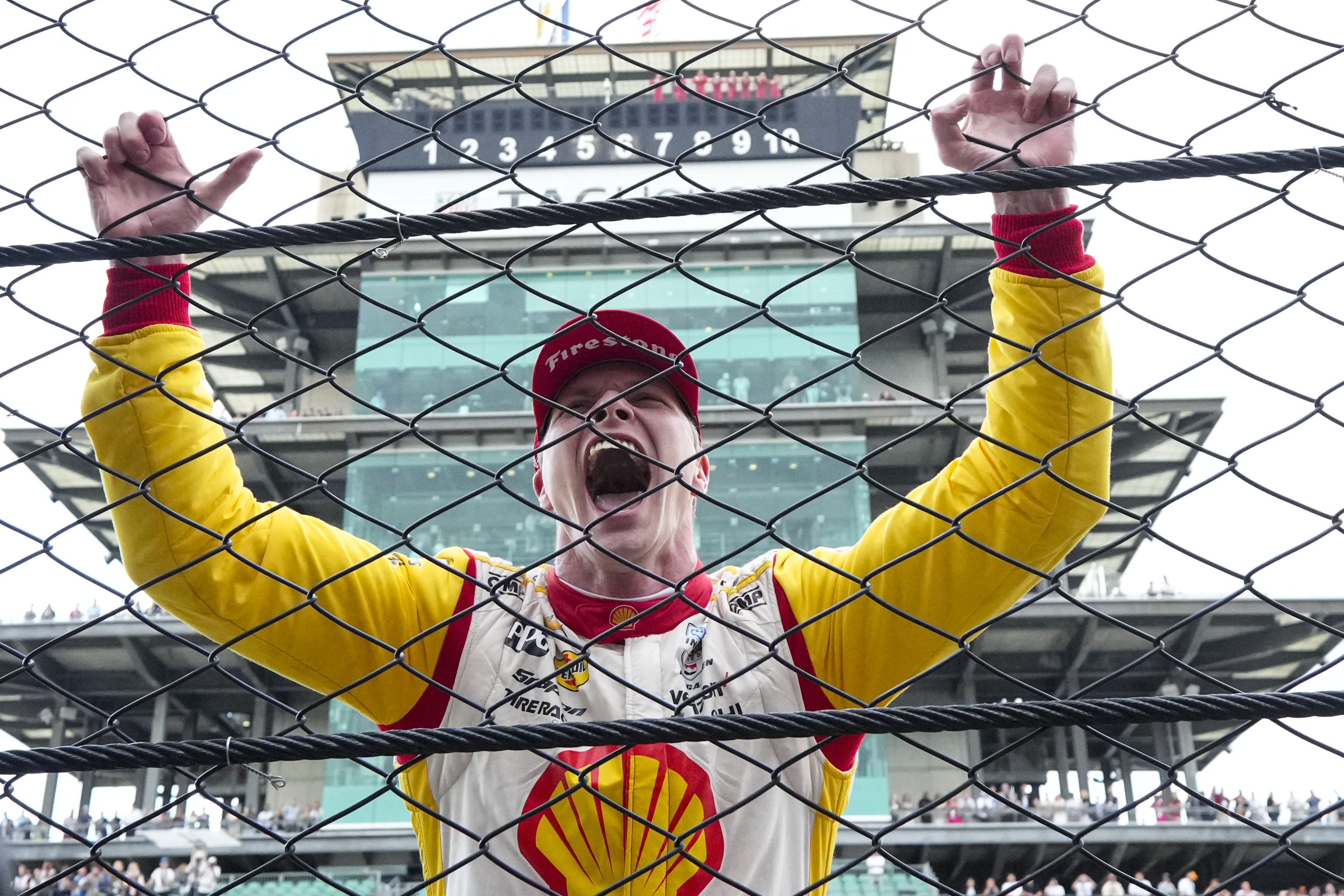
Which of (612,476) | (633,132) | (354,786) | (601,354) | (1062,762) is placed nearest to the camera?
(601,354)

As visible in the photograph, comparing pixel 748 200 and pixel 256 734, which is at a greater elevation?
pixel 256 734

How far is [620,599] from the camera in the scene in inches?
75.4

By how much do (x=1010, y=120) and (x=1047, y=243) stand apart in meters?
0.18

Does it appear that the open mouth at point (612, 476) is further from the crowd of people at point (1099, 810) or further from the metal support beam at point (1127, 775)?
the metal support beam at point (1127, 775)

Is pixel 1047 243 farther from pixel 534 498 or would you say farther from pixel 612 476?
pixel 534 498

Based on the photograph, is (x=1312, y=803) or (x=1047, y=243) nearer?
(x=1047, y=243)

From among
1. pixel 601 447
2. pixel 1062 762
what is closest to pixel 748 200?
pixel 601 447

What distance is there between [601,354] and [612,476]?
1.44ft

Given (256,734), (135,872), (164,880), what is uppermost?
(256,734)

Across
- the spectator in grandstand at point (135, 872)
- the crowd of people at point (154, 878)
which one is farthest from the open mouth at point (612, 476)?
the spectator in grandstand at point (135, 872)

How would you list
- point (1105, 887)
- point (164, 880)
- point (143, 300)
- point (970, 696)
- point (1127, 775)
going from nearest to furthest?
1. point (143, 300)
2. point (164, 880)
3. point (1105, 887)
4. point (970, 696)
5. point (1127, 775)

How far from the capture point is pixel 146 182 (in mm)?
1605

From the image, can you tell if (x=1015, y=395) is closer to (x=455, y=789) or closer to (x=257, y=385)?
(x=455, y=789)

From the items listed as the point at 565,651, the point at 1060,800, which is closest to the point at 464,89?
the point at 1060,800
